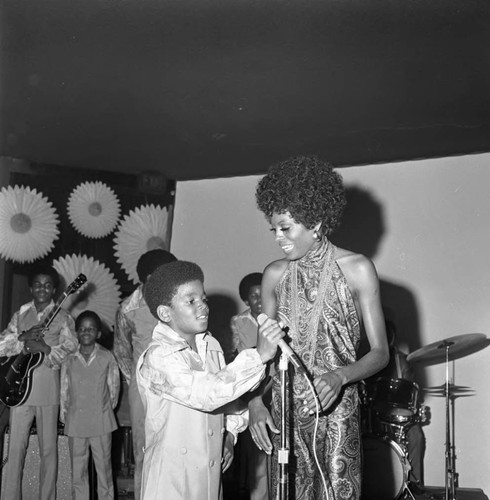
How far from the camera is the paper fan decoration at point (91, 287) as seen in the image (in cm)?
841

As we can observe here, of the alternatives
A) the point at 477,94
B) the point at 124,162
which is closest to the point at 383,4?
the point at 477,94

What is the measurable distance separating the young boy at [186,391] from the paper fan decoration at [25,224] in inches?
195

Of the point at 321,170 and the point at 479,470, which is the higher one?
the point at 321,170

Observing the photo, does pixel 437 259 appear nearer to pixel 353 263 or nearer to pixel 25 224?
pixel 25 224

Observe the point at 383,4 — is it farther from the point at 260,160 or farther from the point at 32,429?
the point at 32,429

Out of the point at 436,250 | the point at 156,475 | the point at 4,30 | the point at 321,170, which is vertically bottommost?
the point at 156,475

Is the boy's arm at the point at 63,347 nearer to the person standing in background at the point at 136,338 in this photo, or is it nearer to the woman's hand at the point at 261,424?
the person standing in background at the point at 136,338

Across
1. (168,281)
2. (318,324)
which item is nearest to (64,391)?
(168,281)

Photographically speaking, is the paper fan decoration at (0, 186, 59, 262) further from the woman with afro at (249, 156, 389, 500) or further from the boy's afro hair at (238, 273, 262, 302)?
the woman with afro at (249, 156, 389, 500)

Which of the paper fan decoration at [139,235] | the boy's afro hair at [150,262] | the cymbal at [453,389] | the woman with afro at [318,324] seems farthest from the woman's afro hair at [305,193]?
the paper fan decoration at [139,235]

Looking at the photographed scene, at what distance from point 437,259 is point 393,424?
6.73 ft

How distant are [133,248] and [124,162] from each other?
106cm

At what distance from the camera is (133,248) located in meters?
9.06

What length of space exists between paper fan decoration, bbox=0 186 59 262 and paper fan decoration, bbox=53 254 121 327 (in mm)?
317
